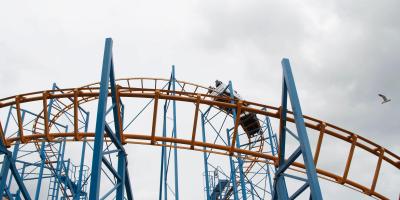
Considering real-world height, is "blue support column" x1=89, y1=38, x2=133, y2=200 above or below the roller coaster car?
below

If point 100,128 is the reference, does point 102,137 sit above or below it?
below

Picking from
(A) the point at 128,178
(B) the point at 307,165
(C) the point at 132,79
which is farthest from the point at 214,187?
(B) the point at 307,165

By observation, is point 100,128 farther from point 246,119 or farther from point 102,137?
point 246,119

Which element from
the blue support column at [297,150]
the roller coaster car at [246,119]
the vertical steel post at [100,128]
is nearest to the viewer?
the vertical steel post at [100,128]

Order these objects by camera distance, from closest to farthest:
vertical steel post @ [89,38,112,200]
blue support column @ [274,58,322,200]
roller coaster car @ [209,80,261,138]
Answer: vertical steel post @ [89,38,112,200]
blue support column @ [274,58,322,200]
roller coaster car @ [209,80,261,138]

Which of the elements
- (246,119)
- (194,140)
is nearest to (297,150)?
(194,140)

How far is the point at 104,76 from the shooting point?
623cm

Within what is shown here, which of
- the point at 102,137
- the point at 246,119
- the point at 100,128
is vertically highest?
the point at 246,119

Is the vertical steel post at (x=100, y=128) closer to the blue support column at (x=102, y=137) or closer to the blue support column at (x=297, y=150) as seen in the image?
the blue support column at (x=102, y=137)

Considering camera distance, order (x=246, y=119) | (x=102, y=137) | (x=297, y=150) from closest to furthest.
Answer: (x=102, y=137) < (x=297, y=150) < (x=246, y=119)

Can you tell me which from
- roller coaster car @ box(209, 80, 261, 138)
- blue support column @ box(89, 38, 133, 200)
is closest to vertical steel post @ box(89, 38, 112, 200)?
blue support column @ box(89, 38, 133, 200)

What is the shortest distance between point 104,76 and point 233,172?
8143mm

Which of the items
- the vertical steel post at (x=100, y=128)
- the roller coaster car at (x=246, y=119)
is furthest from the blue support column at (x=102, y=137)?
the roller coaster car at (x=246, y=119)

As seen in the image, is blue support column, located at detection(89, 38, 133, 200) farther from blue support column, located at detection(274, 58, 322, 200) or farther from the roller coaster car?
the roller coaster car
